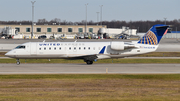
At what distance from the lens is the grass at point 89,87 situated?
17.7 metres

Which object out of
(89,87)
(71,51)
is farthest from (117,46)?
(89,87)

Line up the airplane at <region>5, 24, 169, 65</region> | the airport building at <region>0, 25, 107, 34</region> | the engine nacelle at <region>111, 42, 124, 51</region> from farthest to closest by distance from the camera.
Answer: the airport building at <region>0, 25, 107, 34</region>
the airplane at <region>5, 24, 169, 65</region>
the engine nacelle at <region>111, 42, 124, 51</region>

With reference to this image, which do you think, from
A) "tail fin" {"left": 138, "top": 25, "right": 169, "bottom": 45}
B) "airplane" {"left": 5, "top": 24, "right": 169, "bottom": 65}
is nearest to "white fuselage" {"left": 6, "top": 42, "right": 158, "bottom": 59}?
"airplane" {"left": 5, "top": 24, "right": 169, "bottom": 65}

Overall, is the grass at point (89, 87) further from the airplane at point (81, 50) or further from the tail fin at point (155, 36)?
the tail fin at point (155, 36)

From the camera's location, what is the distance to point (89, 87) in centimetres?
2103

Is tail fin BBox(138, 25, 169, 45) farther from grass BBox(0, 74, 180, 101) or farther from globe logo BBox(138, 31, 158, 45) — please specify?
grass BBox(0, 74, 180, 101)

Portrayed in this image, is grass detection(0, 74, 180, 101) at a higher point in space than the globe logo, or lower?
lower

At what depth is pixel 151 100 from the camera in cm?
1691

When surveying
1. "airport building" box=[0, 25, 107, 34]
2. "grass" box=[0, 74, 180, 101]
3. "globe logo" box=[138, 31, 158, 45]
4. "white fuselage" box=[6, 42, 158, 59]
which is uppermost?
"airport building" box=[0, 25, 107, 34]

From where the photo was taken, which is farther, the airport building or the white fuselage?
the airport building

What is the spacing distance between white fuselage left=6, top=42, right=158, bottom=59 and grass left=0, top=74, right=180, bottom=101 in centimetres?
965

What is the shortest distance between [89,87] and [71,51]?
15.8 m

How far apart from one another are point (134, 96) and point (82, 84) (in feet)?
18.6

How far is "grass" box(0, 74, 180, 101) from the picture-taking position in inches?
695
